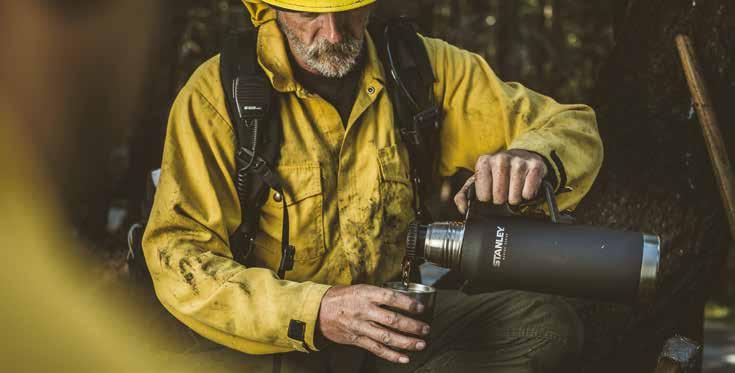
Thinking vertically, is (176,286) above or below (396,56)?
below

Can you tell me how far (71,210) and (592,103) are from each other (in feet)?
10.7

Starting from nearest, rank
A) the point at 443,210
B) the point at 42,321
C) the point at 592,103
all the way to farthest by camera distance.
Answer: the point at 592,103 < the point at 42,321 < the point at 443,210

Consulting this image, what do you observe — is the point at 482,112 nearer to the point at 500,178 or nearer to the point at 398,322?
the point at 500,178

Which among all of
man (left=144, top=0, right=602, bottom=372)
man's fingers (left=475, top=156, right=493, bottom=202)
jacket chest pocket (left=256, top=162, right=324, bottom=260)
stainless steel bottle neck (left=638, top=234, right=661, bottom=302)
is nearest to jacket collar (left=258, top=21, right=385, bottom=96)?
man (left=144, top=0, right=602, bottom=372)

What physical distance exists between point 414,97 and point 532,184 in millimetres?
570

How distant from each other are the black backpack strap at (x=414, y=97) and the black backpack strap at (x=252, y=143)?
1.35ft

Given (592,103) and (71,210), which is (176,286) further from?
(71,210)

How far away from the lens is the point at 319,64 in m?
2.60

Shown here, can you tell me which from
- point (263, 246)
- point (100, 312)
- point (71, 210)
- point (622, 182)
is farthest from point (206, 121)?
point (71, 210)

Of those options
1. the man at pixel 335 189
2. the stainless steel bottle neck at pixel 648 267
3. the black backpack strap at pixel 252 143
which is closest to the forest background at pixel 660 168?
the man at pixel 335 189

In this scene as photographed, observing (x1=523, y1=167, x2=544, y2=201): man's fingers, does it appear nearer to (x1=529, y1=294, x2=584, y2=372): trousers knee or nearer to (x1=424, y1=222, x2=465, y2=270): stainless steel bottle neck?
(x1=424, y1=222, x2=465, y2=270): stainless steel bottle neck

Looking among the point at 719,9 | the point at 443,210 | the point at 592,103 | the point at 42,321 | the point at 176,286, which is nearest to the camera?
the point at 176,286

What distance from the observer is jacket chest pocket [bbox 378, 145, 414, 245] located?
2.65 metres

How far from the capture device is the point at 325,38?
8.41 ft
